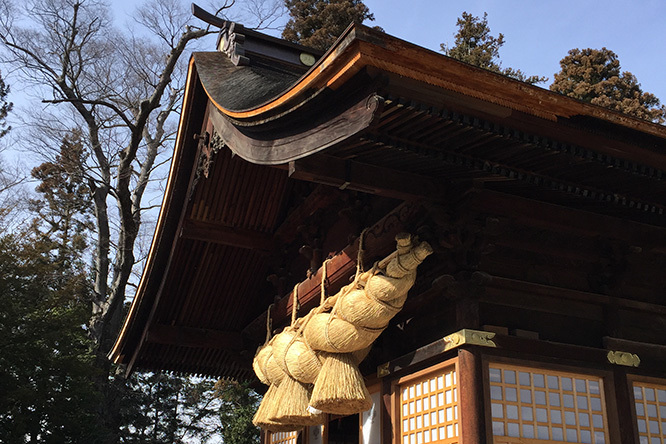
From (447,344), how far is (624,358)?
129 cm

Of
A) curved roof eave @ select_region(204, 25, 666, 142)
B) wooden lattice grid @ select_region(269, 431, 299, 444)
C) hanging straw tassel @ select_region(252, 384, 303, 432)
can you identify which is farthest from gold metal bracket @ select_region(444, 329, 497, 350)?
wooden lattice grid @ select_region(269, 431, 299, 444)

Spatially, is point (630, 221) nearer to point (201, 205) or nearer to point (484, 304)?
point (484, 304)

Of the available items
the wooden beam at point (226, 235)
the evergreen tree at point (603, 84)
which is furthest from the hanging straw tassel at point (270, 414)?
the evergreen tree at point (603, 84)

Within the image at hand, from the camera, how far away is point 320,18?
19734mm

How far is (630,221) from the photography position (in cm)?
494

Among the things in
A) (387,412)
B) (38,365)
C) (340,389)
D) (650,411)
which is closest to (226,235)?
(387,412)

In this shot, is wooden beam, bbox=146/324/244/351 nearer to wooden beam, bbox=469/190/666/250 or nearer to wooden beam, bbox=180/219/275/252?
wooden beam, bbox=180/219/275/252

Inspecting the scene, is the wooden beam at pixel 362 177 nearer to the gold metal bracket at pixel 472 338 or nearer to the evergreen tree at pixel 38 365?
the gold metal bracket at pixel 472 338

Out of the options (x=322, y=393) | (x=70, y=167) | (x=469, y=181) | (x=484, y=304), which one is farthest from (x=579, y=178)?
(x=70, y=167)

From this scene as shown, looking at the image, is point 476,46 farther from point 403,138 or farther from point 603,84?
point 403,138

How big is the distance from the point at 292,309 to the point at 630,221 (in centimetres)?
307

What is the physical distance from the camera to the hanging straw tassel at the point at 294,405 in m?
5.13

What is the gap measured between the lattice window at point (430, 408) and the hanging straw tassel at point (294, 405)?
717 mm

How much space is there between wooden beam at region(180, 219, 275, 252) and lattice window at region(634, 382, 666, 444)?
12.8 feet
